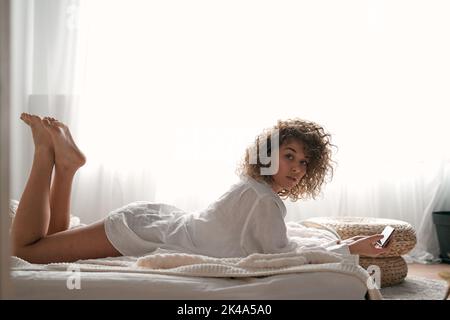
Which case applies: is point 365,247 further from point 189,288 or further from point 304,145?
point 189,288

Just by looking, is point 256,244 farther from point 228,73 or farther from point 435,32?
point 435,32

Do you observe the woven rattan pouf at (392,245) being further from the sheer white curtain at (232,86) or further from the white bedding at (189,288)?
the white bedding at (189,288)

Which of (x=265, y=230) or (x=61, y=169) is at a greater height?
(x=61, y=169)

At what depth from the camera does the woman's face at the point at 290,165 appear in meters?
1.54

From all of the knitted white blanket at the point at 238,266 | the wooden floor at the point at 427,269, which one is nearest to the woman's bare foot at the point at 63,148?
the knitted white blanket at the point at 238,266

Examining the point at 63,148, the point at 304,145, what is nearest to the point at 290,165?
the point at 304,145

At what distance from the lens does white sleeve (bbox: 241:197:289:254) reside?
1.36 m

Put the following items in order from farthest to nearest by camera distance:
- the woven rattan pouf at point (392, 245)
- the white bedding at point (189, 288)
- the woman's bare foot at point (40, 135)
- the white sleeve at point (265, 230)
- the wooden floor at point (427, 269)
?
the wooden floor at point (427, 269) → the woven rattan pouf at point (392, 245) → the woman's bare foot at point (40, 135) → the white sleeve at point (265, 230) → the white bedding at point (189, 288)

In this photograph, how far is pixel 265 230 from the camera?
4.49 feet

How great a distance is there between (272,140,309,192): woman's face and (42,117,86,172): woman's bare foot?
65cm

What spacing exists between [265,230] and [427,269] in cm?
151
